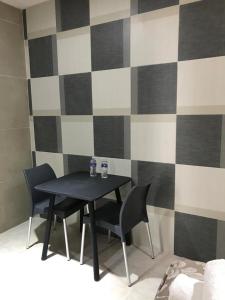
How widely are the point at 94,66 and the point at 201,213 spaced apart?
1682 mm

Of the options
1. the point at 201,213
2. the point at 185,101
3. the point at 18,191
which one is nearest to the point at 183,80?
the point at 185,101

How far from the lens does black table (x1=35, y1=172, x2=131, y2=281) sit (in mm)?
1991

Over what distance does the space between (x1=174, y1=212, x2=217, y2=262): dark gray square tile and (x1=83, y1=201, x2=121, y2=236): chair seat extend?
0.56 metres

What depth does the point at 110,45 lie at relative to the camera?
237 cm

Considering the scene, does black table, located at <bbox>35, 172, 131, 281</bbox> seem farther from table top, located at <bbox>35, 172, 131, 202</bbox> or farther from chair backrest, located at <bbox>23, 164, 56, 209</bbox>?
chair backrest, located at <bbox>23, 164, 56, 209</bbox>

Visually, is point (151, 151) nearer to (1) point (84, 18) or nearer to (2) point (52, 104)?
(2) point (52, 104)

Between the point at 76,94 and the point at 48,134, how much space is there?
61 centimetres

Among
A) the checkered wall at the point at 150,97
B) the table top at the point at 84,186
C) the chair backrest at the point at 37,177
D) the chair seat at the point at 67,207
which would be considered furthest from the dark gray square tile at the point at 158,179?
the chair backrest at the point at 37,177

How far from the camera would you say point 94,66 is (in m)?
2.49

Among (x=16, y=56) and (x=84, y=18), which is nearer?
(x=84, y=18)

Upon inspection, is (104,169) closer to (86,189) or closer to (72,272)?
(86,189)

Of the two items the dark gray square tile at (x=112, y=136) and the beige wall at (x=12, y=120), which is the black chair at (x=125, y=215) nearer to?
the dark gray square tile at (x=112, y=136)

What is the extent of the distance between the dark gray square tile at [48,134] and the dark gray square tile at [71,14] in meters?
0.97

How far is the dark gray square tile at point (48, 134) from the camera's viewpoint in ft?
9.38
